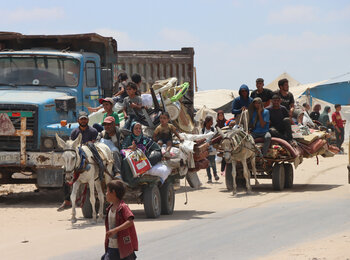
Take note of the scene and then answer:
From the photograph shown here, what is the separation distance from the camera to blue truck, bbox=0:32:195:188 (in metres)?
17.0

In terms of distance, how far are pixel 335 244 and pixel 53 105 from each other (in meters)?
8.13

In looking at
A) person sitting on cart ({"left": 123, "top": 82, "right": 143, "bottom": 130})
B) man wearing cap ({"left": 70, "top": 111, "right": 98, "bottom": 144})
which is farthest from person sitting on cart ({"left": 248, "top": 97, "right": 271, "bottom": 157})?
man wearing cap ({"left": 70, "top": 111, "right": 98, "bottom": 144})

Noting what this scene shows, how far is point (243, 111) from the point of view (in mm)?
19234

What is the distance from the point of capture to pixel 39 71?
18359mm

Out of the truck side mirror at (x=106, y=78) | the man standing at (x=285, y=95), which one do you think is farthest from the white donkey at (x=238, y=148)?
the truck side mirror at (x=106, y=78)

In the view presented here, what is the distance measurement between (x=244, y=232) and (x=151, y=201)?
90.0 inches

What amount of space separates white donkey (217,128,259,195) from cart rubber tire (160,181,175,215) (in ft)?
10.2

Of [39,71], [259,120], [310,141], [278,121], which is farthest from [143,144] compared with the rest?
[310,141]

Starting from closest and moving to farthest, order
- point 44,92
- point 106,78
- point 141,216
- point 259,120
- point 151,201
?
1. point 151,201
2. point 141,216
3. point 44,92
4. point 106,78
5. point 259,120

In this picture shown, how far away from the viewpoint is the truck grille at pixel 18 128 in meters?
17.1

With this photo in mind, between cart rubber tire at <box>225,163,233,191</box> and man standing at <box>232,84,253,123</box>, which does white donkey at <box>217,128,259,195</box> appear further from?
man standing at <box>232,84,253,123</box>

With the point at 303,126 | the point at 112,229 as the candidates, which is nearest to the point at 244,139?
the point at 303,126

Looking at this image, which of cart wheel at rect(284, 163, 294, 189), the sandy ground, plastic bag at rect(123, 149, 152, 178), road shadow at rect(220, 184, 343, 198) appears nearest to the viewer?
the sandy ground

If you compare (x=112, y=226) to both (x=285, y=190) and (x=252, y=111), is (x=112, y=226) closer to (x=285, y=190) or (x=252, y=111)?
(x=252, y=111)
